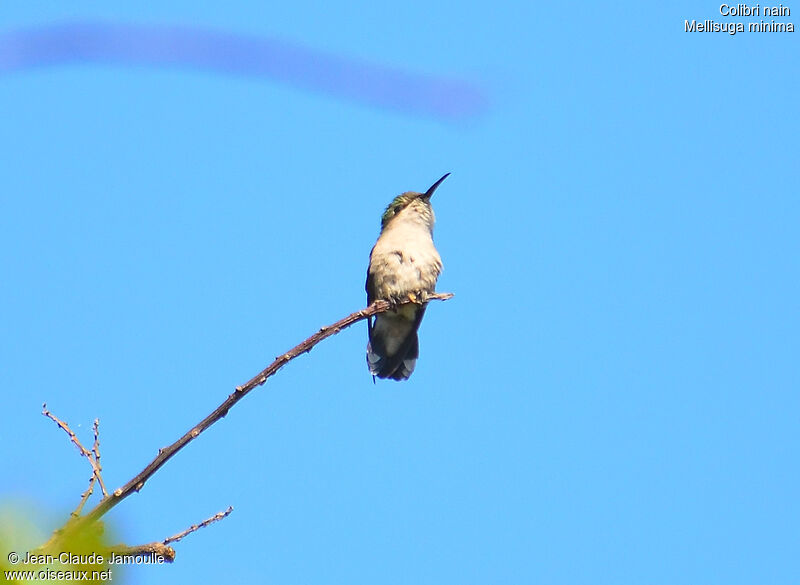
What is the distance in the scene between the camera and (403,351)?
864cm

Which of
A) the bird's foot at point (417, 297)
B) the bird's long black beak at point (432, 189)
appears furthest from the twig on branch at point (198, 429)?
the bird's long black beak at point (432, 189)

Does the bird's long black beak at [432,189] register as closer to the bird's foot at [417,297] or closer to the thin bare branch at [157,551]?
the bird's foot at [417,297]

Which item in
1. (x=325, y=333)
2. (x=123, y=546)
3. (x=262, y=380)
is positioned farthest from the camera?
(x=325, y=333)

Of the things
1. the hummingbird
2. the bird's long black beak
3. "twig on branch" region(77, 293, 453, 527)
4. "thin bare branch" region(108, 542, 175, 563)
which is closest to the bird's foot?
the hummingbird

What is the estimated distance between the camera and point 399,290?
824 centimetres

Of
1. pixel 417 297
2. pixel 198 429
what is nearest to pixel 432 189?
pixel 417 297

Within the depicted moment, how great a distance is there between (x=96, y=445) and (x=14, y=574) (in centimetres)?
225

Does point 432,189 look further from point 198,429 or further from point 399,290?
point 198,429

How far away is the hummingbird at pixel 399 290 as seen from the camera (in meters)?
8.26

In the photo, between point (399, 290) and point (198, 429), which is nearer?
point (198, 429)

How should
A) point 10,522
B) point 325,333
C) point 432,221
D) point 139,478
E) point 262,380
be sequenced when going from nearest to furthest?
point 10,522 → point 139,478 → point 262,380 → point 325,333 → point 432,221

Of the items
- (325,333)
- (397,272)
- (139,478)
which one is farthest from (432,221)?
(139,478)

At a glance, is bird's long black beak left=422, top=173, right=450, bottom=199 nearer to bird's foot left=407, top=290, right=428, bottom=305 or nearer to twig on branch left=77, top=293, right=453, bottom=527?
bird's foot left=407, top=290, right=428, bottom=305

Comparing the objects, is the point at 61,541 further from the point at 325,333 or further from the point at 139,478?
the point at 325,333
